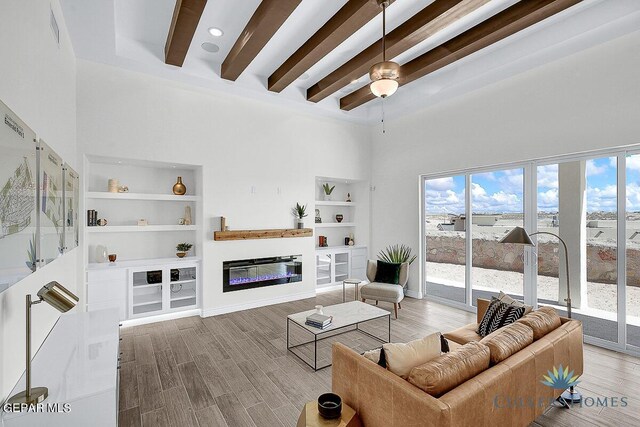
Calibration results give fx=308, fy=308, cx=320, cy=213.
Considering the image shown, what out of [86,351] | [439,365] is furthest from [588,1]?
[86,351]

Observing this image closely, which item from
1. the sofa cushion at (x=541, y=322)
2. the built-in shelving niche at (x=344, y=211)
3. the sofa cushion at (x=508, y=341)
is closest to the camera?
the sofa cushion at (x=508, y=341)

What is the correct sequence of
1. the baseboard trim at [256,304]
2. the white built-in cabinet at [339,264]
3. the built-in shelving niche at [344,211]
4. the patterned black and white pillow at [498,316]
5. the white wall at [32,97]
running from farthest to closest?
the built-in shelving niche at [344,211] < the white built-in cabinet at [339,264] < the baseboard trim at [256,304] < the patterned black and white pillow at [498,316] < the white wall at [32,97]

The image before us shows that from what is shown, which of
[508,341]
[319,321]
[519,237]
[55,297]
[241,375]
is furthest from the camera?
[319,321]

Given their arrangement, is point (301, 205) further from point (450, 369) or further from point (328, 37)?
point (450, 369)

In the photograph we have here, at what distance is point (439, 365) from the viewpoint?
1.79 meters

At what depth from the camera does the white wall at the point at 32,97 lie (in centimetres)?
160

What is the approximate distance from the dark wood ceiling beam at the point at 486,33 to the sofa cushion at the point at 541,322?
2959 millimetres

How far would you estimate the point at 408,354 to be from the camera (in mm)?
1942

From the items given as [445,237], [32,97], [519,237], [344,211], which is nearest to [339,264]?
[344,211]

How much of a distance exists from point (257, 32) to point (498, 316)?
388 centimetres

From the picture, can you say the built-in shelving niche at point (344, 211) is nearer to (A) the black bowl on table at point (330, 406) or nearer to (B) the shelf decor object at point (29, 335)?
(A) the black bowl on table at point (330, 406)

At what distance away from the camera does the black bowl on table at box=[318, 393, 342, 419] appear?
1.86 m

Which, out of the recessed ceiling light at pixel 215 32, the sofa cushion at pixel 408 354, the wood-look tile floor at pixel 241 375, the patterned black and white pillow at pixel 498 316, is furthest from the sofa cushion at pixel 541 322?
the recessed ceiling light at pixel 215 32

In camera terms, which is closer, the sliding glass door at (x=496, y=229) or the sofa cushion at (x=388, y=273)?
the sliding glass door at (x=496, y=229)
